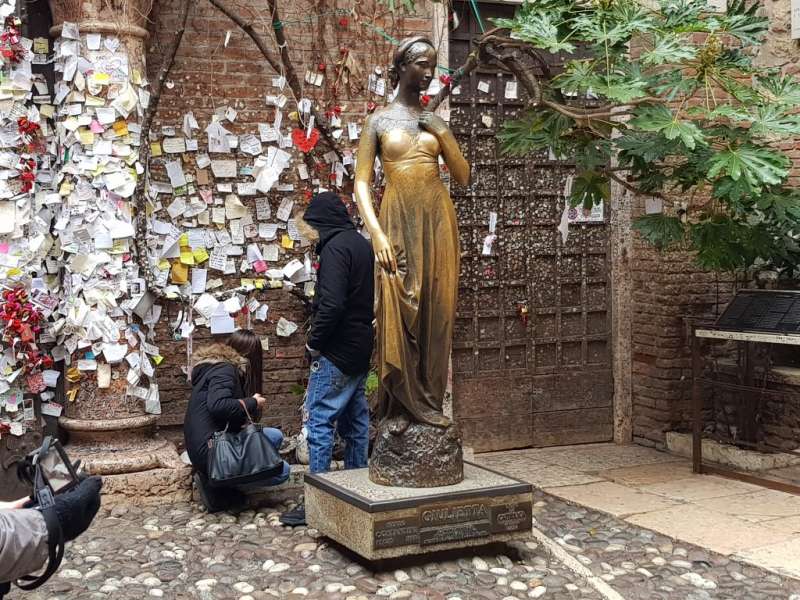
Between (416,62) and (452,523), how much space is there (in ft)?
7.52

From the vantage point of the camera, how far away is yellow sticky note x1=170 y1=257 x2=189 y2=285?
6910 millimetres

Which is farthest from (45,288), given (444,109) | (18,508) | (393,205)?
(18,508)

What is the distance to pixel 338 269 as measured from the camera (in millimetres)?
5680

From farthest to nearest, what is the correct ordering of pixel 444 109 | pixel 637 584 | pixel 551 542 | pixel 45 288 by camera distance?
pixel 444 109 < pixel 45 288 < pixel 551 542 < pixel 637 584

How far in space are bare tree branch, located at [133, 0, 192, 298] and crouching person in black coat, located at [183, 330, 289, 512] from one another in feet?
2.66

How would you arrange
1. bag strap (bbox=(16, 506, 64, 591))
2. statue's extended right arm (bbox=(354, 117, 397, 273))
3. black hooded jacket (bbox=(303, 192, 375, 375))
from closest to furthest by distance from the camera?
bag strap (bbox=(16, 506, 64, 591)) → statue's extended right arm (bbox=(354, 117, 397, 273)) → black hooded jacket (bbox=(303, 192, 375, 375))

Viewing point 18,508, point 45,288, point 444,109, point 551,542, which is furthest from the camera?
point 444,109

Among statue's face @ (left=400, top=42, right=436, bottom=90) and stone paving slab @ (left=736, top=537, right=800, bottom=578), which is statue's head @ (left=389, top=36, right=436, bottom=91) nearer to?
statue's face @ (left=400, top=42, right=436, bottom=90)

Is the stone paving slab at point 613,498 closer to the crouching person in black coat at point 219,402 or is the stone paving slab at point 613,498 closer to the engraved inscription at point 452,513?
the engraved inscription at point 452,513

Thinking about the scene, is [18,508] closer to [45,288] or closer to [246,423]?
[246,423]

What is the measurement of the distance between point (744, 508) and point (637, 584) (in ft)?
5.41

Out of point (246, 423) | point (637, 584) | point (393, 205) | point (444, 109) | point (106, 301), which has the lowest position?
point (637, 584)

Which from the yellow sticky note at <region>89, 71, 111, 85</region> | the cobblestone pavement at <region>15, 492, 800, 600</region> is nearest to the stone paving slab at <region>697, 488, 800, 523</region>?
the cobblestone pavement at <region>15, 492, 800, 600</region>

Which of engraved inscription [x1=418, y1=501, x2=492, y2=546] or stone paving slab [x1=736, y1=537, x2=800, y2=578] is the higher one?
engraved inscription [x1=418, y1=501, x2=492, y2=546]
